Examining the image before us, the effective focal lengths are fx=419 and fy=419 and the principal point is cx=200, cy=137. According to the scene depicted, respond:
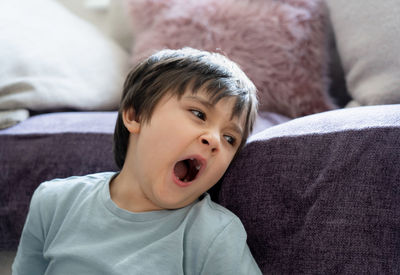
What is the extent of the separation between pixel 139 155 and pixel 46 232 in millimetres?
282

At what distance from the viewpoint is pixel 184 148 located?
800 millimetres

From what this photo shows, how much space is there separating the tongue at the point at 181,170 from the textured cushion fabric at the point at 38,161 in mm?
255

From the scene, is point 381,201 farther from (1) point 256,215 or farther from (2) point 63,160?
(2) point 63,160

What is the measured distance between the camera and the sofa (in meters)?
0.72

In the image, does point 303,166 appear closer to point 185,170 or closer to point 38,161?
point 185,170

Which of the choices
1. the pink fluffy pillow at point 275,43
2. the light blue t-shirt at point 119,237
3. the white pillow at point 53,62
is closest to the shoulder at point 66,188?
the light blue t-shirt at point 119,237

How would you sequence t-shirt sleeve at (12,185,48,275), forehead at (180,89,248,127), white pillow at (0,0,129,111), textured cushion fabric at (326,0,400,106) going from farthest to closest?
white pillow at (0,0,129,111) < textured cushion fabric at (326,0,400,106) < t-shirt sleeve at (12,185,48,275) < forehead at (180,89,248,127)

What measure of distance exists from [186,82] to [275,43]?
645 mm

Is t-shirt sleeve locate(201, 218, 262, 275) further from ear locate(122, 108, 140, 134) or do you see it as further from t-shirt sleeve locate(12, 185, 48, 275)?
t-shirt sleeve locate(12, 185, 48, 275)

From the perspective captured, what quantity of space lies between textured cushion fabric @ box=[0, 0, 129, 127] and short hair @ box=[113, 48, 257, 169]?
51cm

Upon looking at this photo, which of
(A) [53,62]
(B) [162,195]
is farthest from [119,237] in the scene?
(A) [53,62]

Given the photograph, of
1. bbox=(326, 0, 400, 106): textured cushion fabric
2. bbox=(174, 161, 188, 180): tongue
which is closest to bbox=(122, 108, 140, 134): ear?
bbox=(174, 161, 188, 180): tongue

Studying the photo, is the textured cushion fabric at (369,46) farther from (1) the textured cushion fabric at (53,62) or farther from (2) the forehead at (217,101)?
(1) the textured cushion fabric at (53,62)

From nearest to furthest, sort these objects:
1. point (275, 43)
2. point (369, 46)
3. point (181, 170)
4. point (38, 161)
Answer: point (181, 170)
point (38, 161)
point (369, 46)
point (275, 43)
